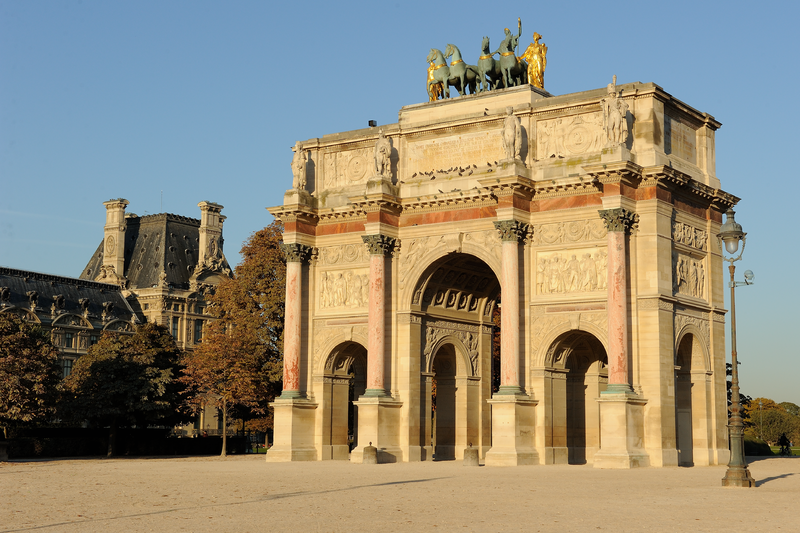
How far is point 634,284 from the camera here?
4397 centimetres

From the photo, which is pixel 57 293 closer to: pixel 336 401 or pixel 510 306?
pixel 336 401

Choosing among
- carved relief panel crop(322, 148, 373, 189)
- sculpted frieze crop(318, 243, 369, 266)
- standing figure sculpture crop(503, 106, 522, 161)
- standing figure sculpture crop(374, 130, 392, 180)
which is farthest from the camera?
carved relief panel crop(322, 148, 373, 189)

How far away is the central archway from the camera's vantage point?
50.0 m

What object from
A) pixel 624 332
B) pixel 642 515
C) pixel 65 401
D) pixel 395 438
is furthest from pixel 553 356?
pixel 65 401

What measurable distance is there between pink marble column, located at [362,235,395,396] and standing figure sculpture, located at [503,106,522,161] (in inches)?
280

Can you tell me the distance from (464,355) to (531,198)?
926 cm

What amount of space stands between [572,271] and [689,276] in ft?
16.9

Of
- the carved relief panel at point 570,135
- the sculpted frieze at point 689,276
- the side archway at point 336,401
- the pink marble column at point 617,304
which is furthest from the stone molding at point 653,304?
the side archway at point 336,401

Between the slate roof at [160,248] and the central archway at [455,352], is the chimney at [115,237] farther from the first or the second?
the central archway at [455,352]

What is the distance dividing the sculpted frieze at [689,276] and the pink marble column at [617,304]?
10.5 ft

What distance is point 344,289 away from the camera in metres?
51.8

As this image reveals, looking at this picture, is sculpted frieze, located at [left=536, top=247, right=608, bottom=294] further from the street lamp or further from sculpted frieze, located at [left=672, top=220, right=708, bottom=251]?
the street lamp

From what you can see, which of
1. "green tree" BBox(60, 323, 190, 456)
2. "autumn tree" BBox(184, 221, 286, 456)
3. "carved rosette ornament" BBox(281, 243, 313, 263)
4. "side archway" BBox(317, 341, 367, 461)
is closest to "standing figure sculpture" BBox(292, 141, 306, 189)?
"carved rosette ornament" BBox(281, 243, 313, 263)

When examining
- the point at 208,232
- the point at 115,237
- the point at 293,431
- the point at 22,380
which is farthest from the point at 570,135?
the point at 115,237
